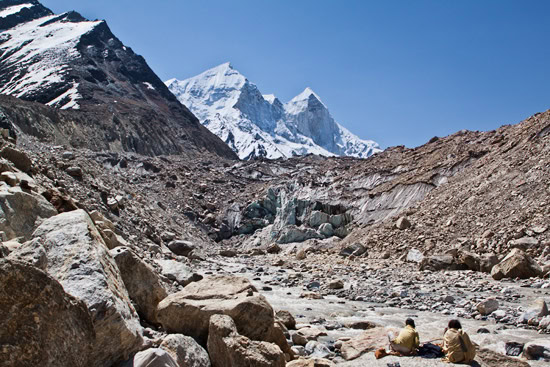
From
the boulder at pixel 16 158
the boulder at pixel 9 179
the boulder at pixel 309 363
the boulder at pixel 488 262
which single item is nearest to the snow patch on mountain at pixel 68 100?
the boulder at pixel 16 158

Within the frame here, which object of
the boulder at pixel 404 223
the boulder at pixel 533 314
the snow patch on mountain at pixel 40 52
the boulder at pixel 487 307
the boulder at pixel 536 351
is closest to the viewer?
the boulder at pixel 536 351

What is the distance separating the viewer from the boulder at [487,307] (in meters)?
11.2

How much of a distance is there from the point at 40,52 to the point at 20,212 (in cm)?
10204

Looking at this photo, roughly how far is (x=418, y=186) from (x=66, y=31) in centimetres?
10412

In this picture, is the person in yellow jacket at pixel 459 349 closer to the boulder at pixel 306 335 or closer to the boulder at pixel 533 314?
the boulder at pixel 306 335

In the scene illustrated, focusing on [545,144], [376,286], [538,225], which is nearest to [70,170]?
[376,286]

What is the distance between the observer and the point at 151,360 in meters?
4.82

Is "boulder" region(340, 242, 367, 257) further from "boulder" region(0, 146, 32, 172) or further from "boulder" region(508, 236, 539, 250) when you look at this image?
"boulder" region(0, 146, 32, 172)

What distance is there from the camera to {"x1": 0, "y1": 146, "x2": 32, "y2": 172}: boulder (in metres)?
12.4

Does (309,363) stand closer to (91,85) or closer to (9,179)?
(9,179)

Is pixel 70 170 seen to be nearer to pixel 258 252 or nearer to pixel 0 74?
pixel 258 252

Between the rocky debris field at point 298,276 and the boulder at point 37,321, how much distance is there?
0.01m

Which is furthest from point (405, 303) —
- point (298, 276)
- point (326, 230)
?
point (326, 230)

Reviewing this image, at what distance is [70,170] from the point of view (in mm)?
23500
